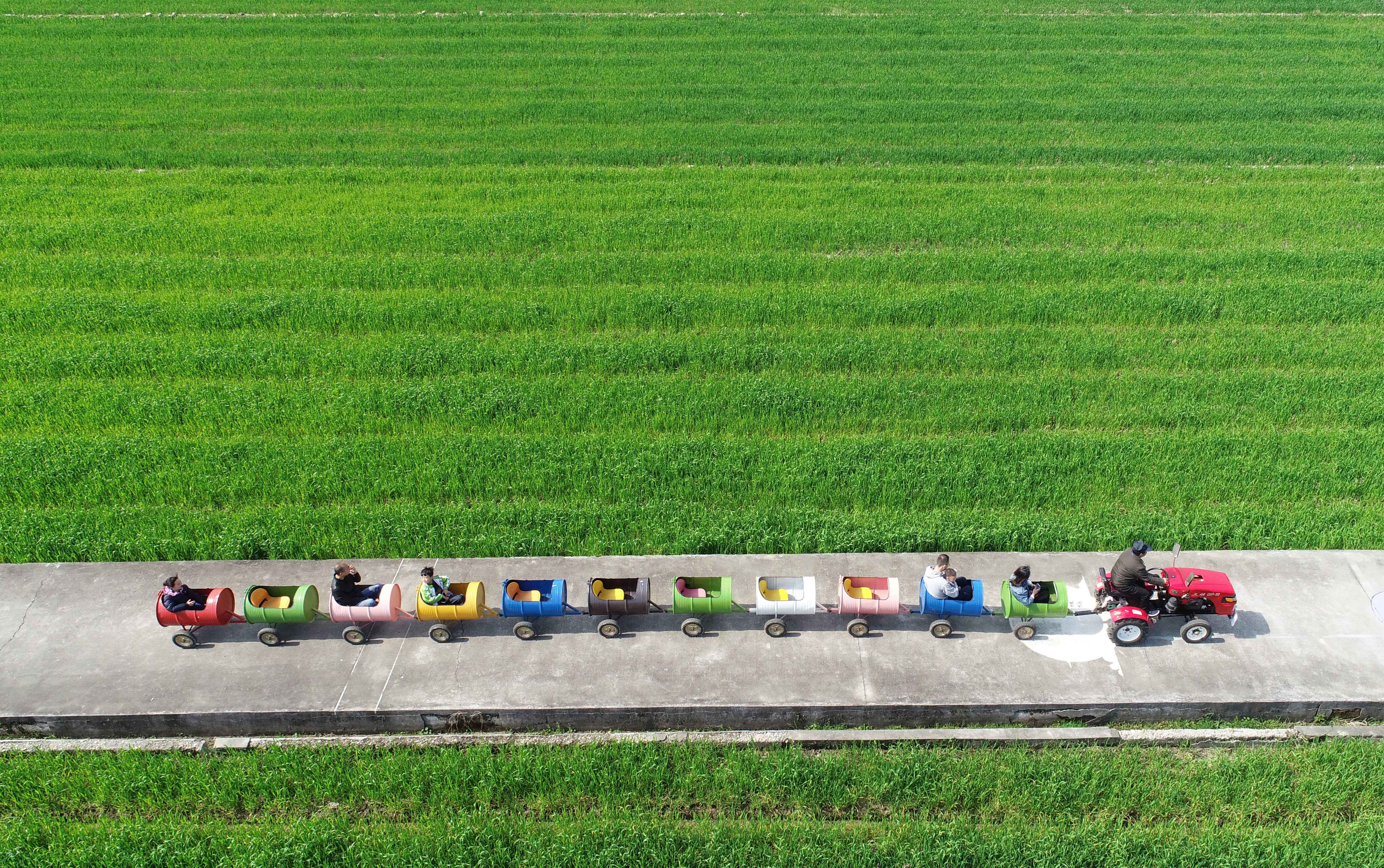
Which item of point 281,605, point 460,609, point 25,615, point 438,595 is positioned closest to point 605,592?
point 460,609

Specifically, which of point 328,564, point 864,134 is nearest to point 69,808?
point 328,564

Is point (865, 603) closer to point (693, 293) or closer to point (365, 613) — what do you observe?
point (365, 613)

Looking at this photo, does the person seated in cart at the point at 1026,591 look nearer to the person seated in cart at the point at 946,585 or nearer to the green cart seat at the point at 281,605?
the person seated in cart at the point at 946,585

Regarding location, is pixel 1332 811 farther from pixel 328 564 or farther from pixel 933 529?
pixel 328 564

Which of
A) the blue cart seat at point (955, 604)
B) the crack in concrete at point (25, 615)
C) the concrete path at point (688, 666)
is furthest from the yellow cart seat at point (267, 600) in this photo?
the blue cart seat at point (955, 604)

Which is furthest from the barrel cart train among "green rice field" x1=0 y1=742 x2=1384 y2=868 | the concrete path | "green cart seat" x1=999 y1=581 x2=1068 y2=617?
"green rice field" x1=0 y1=742 x2=1384 y2=868
